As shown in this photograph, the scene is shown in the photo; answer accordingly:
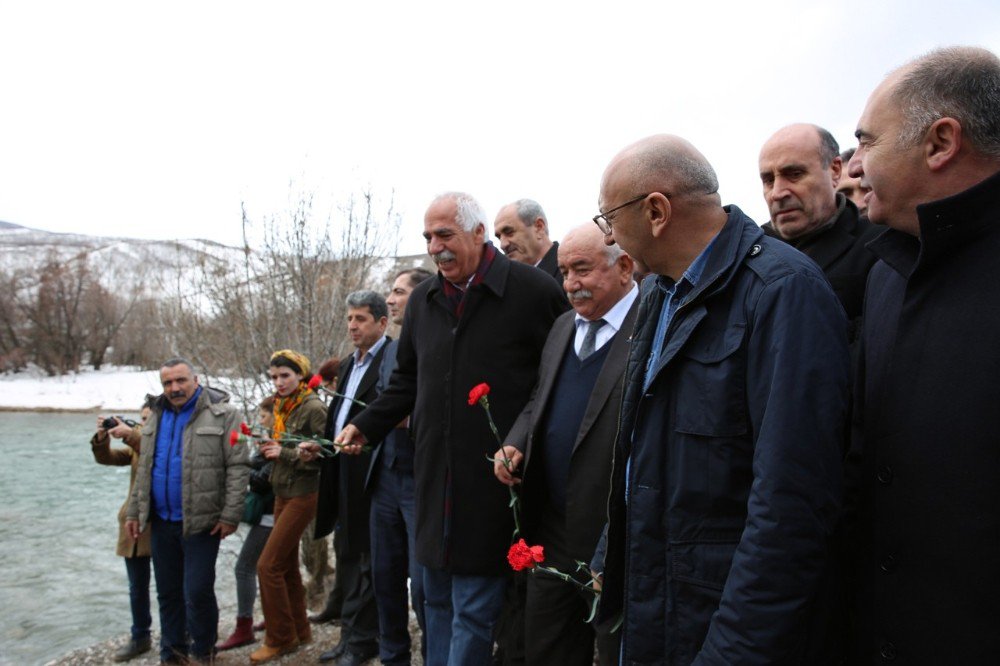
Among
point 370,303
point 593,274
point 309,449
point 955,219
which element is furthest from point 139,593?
point 955,219

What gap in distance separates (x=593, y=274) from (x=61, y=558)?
11.3 m

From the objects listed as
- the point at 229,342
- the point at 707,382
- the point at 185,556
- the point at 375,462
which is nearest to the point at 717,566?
the point at 707,382

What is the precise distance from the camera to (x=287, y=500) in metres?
5.18

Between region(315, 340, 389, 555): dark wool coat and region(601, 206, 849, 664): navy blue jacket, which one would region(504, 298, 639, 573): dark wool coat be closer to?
region(601, 206, 849, 664): navy blue jacket

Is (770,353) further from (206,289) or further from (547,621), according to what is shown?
(206,289)

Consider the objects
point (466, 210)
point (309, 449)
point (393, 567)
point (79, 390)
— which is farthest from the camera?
point (79, 390)

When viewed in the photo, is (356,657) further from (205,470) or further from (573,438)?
(573,438)

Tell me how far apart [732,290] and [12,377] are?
44541 millimetres

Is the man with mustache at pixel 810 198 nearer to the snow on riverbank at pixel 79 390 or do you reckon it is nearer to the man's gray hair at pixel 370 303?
the man's gray hair at pixel 370 303

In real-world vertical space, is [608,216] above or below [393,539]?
above

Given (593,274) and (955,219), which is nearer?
(955,219)

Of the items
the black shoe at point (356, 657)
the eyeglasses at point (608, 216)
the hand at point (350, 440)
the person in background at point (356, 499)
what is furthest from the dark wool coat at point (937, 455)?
the black shoe at point (356, 657)

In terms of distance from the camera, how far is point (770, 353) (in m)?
1.52

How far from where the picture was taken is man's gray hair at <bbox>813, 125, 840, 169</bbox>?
104 inches
